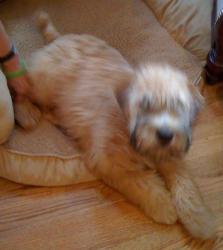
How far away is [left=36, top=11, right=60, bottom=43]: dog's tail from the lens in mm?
1773

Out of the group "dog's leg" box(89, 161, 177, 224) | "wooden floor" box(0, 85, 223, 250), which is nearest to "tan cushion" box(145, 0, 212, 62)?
"wooden floor" box(0, 85, 223, 250)

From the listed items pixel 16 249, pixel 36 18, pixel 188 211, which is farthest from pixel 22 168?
pixel 36 18

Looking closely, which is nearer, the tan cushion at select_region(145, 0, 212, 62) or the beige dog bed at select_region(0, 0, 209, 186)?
the beige dog bed at select_region(0, 0, 209, 186)

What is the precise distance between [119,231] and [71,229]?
0.60ft

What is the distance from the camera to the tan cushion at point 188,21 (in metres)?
1.92

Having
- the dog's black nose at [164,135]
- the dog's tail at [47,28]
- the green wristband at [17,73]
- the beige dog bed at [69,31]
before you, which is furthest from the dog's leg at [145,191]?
the dog's tail at [47,28]

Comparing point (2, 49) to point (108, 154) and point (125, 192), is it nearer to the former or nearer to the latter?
A: point (108, 154)

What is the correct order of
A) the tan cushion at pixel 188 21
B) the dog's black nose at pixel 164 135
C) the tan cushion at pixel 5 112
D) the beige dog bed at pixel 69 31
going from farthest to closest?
1. the tan cushion at pixel 188 21
2. the beige dog bed at pixel 69 31
3. the tan cushion at pixel 5 112
4. the dog's black nose at pixel 164 135

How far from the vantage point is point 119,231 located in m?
1.49

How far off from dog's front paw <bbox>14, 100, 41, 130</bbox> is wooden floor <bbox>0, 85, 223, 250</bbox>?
0.25 meters

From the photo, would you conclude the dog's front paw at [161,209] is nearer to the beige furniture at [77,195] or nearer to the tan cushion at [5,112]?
the beige furniture at [77,195]

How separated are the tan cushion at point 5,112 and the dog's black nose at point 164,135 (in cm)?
58

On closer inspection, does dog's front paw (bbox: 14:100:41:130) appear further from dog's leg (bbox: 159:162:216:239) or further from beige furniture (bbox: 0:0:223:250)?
dog's leg (bbox: 159:162:216:239)

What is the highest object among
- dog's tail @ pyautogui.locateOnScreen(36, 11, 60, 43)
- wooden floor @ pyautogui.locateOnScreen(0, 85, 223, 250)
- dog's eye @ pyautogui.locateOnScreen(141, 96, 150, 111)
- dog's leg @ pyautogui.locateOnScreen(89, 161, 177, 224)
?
dog's tail @ pyautogui.locateOnScreen(36, 11, 60, 43)
